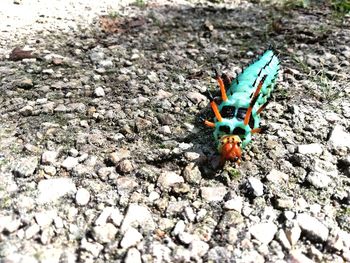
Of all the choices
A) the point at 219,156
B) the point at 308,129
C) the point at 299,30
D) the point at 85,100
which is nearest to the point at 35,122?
the point at 85,100

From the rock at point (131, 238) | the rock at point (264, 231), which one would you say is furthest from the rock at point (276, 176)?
the rock at point (131, 238)

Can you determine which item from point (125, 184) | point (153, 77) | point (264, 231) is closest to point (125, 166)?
point (125, 184)

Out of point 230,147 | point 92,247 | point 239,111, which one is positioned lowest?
point 92,247

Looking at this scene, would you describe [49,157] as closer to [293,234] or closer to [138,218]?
[138,218]

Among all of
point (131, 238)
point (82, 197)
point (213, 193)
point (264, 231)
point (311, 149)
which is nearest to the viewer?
point (131, 238)

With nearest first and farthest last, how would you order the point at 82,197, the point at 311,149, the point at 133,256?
the point at 133,256, the point at 82,197, the point at 311,149

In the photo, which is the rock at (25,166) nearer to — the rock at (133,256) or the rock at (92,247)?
the rock at (92,247)

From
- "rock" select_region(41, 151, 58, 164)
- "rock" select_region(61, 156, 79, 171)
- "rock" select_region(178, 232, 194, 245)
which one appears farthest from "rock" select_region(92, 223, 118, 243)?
"rock" select_region(41, 151, 58, 164)
